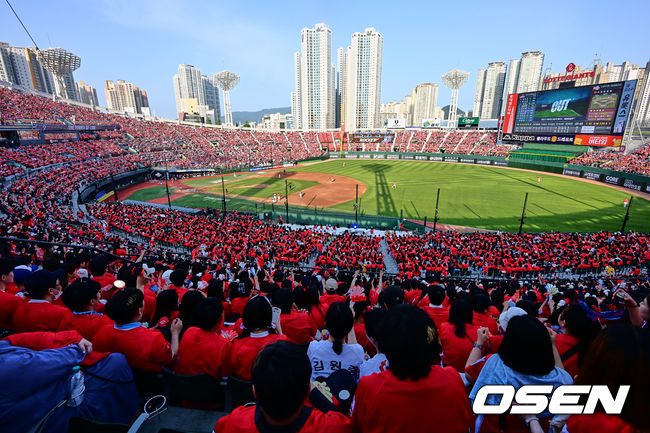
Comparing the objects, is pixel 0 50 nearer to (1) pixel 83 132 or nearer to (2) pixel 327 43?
(1) pixel 83 132

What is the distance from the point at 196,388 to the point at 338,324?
6.10 ft

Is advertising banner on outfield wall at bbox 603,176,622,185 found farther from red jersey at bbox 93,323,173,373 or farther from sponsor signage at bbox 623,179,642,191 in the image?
red jersey at bbox 93,323,173,373

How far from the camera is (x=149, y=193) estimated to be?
4403 cm

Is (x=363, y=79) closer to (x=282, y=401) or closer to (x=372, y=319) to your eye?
(x=372, y=319)

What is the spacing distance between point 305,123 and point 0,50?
12777cm

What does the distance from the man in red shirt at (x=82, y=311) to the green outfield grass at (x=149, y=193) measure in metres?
42.2

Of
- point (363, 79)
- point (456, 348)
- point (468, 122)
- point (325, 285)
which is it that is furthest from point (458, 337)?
point (363, 79)

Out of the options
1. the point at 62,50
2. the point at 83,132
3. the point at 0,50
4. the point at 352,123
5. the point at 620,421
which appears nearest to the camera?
the point at 620,421

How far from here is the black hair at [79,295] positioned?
4246 millimetres

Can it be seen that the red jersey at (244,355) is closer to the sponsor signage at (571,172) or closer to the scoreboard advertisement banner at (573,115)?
the sponsor signage at (571,172)

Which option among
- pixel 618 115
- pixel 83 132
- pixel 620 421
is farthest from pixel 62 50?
pixel 618 115

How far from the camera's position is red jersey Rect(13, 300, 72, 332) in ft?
14.2

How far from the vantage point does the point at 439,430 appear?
2.04m

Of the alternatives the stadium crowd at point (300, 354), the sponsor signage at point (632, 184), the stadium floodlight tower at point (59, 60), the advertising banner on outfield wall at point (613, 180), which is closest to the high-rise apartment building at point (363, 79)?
the stadium floodlight tower at point (59, 60)
